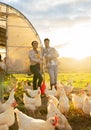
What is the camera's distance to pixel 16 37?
1861 cm

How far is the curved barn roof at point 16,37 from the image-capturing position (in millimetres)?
18188

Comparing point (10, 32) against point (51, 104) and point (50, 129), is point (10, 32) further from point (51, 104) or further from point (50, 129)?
point (50, 129)

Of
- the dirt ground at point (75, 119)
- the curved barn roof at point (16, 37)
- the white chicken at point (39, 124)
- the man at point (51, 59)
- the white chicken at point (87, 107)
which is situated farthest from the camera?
the curved barn roof at point (16, 37)

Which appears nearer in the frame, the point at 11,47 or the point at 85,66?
the point at 11,47

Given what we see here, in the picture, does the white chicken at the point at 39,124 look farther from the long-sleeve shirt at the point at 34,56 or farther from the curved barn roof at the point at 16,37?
the curved barn roof at the point at 16,37

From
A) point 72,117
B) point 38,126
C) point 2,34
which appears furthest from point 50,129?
point 2,34

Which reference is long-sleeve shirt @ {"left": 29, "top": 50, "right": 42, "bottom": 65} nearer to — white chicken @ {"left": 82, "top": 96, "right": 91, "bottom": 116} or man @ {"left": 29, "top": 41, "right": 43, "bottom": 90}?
man @ {"left": 29, "top": 41, "right": 43, "bottom": 90}

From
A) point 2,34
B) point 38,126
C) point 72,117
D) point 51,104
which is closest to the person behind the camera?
point 38,126

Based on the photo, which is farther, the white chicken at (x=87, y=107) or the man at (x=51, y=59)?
the man at (x=51, y=59)

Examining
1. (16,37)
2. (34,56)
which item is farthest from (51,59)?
(16,37)

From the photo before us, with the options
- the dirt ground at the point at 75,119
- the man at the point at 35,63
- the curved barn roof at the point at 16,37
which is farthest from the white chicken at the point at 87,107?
the curved barn roof at the point at 16,37

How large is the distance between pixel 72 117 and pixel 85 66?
125 feet

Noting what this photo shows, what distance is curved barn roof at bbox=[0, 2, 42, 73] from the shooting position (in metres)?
18.2

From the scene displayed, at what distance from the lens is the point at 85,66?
48000 mm
